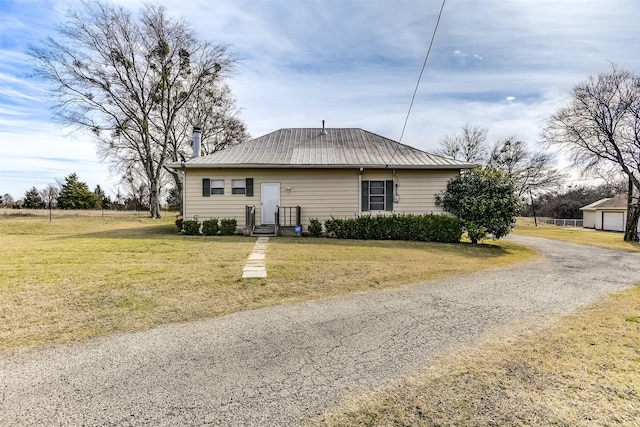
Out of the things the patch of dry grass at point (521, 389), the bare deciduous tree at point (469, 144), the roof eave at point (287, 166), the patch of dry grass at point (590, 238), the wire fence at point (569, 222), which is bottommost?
the wire fence at point (569, 222)

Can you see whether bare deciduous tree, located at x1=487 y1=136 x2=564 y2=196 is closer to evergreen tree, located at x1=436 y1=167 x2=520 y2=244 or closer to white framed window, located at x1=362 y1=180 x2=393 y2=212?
evergreen tree, located at x1=436 y1=167 x2=520 y2=244

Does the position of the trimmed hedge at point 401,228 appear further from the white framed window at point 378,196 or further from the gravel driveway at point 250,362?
the gravel driveway at point 250,362

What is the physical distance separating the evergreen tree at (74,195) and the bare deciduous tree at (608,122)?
45.9 meters

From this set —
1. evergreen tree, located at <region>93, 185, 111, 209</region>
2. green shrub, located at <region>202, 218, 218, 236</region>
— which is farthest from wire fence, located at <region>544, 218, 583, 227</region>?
evergreen tree, located at <region>93, 185, 111, 209</region>

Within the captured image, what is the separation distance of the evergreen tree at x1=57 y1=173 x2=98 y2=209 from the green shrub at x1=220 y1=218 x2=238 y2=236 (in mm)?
33809

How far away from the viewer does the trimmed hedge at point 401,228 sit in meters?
12.3

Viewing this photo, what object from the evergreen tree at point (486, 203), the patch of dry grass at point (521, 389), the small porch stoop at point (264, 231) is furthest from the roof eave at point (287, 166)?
the patch of dry grass at point (521, 389)

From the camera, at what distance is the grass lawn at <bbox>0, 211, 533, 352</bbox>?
12.9 feet

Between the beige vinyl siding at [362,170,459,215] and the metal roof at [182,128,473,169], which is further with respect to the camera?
the beige vinyl siding at [362,170,459,215]

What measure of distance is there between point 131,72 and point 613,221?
4479cm

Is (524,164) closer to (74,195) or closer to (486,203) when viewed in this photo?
(486,203)

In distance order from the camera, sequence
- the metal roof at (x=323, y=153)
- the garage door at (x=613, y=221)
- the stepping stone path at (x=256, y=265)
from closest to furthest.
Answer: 1. the stepping stone path at (x=256, y=265)
2. the metal roof at (x=323, y=153)
3. the garage door at (x=613, y=221)

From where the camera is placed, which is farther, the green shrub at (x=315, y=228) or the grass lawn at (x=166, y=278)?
the green shrub at (x=315, y=228)

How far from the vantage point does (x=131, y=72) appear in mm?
21578
